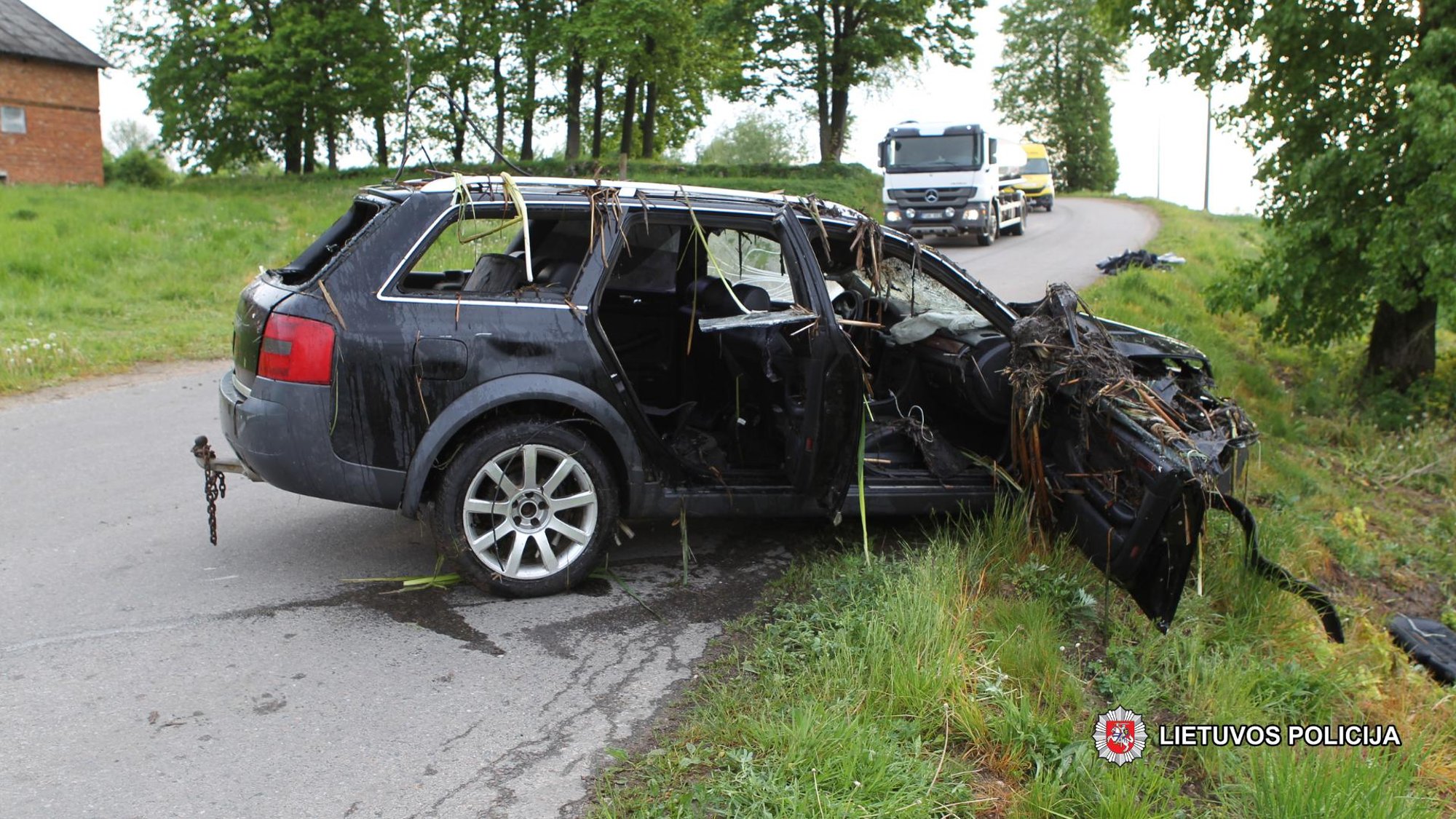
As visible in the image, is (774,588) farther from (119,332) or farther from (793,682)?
(119,332)

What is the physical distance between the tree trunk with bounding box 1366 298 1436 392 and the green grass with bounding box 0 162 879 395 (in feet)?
22.5

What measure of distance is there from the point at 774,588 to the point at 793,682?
105 centimetres

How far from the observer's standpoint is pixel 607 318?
5.86m

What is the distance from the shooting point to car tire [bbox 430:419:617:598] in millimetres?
4594

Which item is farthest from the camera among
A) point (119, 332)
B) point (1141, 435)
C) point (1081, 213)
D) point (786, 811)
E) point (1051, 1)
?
point (1051, 1)

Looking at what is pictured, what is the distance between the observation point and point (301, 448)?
14.7ft

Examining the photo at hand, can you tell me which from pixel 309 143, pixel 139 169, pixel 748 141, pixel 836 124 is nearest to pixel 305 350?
pixel 836 124

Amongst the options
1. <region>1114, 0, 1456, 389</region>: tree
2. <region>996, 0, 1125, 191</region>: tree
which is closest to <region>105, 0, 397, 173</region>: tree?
<region>1114, 0, 1456, 389</region>: tree

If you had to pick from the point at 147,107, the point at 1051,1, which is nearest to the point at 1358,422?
the point at 147,107

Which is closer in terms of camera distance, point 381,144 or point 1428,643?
point 1428,643

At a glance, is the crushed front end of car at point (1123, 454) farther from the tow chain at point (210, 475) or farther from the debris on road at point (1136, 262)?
the debris on road at point (1136, 262)

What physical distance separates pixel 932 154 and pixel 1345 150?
43.4ft

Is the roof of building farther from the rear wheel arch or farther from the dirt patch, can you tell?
the dirt patch

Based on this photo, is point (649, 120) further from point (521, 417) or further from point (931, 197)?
point (521, 417)
